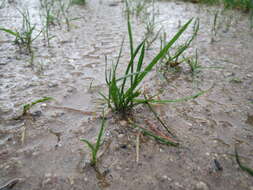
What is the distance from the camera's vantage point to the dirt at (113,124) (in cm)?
69

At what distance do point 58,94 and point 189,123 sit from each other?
70cm

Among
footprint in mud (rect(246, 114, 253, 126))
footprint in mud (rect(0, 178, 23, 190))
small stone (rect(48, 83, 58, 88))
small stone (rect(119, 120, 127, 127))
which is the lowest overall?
footprint in mud (rect(0, 178, 23, 190))

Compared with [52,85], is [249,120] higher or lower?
lower

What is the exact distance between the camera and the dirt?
27.1 inches

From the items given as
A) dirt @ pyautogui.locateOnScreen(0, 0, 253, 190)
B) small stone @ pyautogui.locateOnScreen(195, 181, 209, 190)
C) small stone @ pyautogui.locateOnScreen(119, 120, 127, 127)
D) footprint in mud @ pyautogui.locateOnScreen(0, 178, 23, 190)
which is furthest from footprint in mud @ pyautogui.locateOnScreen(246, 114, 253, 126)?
footprint in mud @ pyautogui.locateOnScreen(0, 178, 23, 190)

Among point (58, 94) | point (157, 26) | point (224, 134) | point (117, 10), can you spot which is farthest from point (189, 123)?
point (117, 10)

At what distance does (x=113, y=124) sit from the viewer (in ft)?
2.93

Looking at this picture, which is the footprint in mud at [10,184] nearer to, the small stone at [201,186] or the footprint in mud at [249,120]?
the small stone at [201,186]

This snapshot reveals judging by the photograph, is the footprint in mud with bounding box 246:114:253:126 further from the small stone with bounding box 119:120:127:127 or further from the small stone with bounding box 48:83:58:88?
the small stone with bounding box 48:83:58:88

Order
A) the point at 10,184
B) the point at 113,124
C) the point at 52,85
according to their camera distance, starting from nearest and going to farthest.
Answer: the point at 10,184, the point at 113,124, the point at 52,85

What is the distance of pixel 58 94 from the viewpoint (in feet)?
3.59

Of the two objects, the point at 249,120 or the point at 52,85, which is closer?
the point at 249,120

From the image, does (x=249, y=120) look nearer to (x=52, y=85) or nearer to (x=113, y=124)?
(x=113, y=124)

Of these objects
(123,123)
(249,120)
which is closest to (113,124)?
(123,123)
